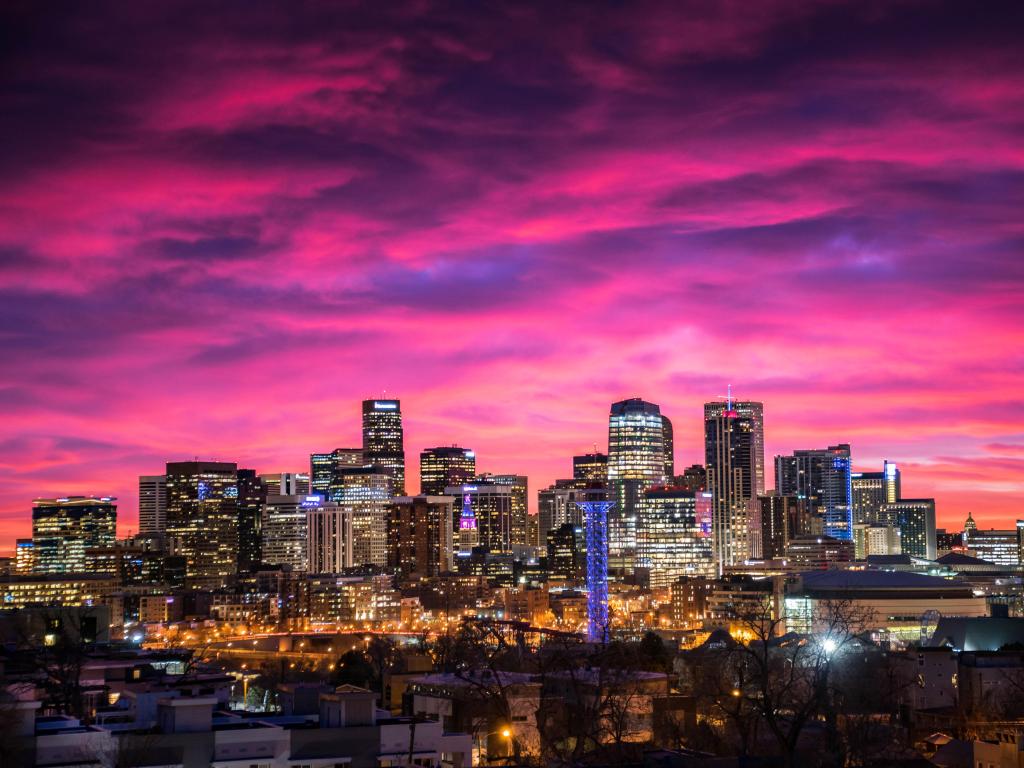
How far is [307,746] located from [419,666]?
166 ft

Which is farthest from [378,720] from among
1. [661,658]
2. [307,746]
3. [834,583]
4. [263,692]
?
[834,583]

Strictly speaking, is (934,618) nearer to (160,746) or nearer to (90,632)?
(90,632)

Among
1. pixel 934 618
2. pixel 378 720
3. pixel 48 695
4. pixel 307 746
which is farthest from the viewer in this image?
pixel 934 618

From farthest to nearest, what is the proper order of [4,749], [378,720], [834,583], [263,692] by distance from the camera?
[834,583]
[263,692]
[378,720]
[4,749]

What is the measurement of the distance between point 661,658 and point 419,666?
16.5 m

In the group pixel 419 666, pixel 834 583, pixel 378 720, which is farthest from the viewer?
pixel 834 583

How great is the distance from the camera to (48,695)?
171ft

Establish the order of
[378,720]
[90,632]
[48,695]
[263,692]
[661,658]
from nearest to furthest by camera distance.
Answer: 1. [378,720]
2. [48,695]
3. [90,632]
4. [661,658]
5. [263,692]

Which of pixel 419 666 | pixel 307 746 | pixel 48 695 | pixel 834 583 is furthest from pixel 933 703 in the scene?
pixel 834 583

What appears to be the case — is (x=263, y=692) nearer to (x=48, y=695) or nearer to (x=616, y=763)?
(x=48, y=695)

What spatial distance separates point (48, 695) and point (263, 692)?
177ft

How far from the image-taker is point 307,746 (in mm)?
35719

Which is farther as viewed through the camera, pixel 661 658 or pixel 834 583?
pixel 834 583

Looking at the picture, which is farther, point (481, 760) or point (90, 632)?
point (90, 632)
